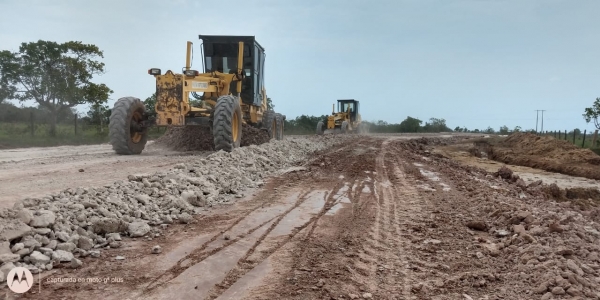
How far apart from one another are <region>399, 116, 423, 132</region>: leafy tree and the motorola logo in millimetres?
59129

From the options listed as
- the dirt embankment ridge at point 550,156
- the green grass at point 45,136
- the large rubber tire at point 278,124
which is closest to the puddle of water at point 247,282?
the large rubber tire at point 278,124

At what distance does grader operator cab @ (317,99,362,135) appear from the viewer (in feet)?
112

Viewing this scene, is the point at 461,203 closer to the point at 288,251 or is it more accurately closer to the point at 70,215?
the point at 288,251

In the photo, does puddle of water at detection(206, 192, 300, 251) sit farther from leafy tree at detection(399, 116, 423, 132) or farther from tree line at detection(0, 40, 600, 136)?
leafy tree at detection(399, 116, 423, 132)

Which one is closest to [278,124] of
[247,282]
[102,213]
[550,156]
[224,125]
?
[224,125]

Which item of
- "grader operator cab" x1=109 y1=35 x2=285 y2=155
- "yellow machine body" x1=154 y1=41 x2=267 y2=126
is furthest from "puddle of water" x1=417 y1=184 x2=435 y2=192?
"yellow machine body" x1=154 y1=41 x2=267 y2=126

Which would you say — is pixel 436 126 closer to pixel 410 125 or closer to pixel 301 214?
pixel 410 125

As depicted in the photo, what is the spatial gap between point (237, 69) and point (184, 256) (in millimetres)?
9603

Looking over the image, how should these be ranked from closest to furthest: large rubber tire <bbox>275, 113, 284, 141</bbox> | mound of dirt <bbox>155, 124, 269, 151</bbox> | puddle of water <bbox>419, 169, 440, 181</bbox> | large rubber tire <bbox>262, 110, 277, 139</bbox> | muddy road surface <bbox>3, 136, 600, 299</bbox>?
muddy road surface <bbox>3, 136, 600, 299</bbox> < puddle of water <bbox>419, 169, 440, 181</bbox> < mound of dirt <bbox>155, 124, 269, 151</bbox> < large rubber tire <bbox>262, 110, 277, 139</bbox> < large rubber tire <bbox>275, 113, 284, 141</bbox>

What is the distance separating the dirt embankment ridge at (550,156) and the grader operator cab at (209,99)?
33.5 feet

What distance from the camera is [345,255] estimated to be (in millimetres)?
4082

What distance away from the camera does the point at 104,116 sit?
23281 mm

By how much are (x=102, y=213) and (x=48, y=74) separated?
65.1 ft

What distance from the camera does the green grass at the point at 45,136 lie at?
16266mm
